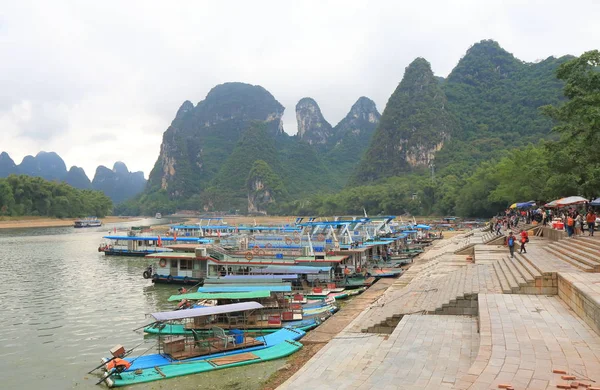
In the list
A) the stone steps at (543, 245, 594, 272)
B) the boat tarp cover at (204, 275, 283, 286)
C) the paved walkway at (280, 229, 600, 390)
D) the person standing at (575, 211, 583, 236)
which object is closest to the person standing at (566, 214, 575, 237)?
the person standing at (575, 211, 583, 236)

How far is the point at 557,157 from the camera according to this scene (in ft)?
85.4

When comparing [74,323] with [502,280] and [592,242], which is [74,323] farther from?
[592,242]

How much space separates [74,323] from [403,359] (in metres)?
15.7

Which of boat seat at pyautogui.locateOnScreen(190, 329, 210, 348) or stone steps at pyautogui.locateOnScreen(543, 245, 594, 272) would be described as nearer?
stone steps at pyautogui.locateOnScreen(543, 245, 594, 272)

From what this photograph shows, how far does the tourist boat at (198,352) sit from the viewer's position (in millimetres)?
11891

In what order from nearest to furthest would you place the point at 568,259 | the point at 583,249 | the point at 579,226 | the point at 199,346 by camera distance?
the point at 199,346 < the point at 568,259 < the point at 583,249 < the point at 579,226

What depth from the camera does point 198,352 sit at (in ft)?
42.9

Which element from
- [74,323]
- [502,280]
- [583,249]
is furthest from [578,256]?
[74,323]

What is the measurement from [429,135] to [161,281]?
110m

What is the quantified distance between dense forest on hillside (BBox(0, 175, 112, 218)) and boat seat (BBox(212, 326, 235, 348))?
9733 cm

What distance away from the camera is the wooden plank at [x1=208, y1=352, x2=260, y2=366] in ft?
40.4

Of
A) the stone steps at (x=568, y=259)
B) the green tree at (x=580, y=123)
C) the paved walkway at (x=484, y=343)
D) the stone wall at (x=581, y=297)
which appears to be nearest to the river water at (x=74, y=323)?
the paved walkway at (x=484, y=343)

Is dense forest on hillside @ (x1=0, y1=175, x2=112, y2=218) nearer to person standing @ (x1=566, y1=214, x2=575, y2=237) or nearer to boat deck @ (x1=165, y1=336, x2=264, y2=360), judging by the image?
boat deck @ (x1=165, y1=336, x2=264, y2=360)

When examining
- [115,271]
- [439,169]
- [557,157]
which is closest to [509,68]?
[439,169]
